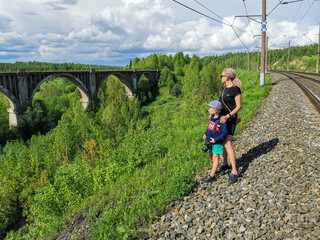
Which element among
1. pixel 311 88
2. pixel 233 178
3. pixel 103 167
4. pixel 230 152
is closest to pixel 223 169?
pixel 233 178

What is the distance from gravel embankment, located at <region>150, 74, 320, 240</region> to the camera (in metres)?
3.64

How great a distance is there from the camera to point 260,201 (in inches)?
169

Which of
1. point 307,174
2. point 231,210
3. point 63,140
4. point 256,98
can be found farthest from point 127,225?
point 63,140

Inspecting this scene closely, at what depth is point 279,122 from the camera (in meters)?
9.08

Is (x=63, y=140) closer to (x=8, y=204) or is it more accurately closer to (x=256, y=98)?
(x=8, y=204)

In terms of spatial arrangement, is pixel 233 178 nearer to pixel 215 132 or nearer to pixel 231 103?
pixel 215 132

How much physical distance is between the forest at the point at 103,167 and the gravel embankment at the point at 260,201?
465 mm

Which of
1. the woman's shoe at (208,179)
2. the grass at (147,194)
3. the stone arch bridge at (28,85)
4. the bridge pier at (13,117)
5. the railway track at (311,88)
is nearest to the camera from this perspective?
the grass at (147,194)

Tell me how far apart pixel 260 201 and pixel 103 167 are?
6474mm

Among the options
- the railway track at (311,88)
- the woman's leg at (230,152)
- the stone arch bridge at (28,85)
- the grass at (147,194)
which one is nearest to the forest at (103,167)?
the grass at (147,194)

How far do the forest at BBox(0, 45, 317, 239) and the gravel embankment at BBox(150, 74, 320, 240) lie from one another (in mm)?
465

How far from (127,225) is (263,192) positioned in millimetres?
2765

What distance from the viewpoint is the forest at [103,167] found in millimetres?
5047

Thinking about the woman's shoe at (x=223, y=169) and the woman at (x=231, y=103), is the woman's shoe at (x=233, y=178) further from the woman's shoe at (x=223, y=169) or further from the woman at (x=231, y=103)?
the woman's shoe at (x=223, y=169)
